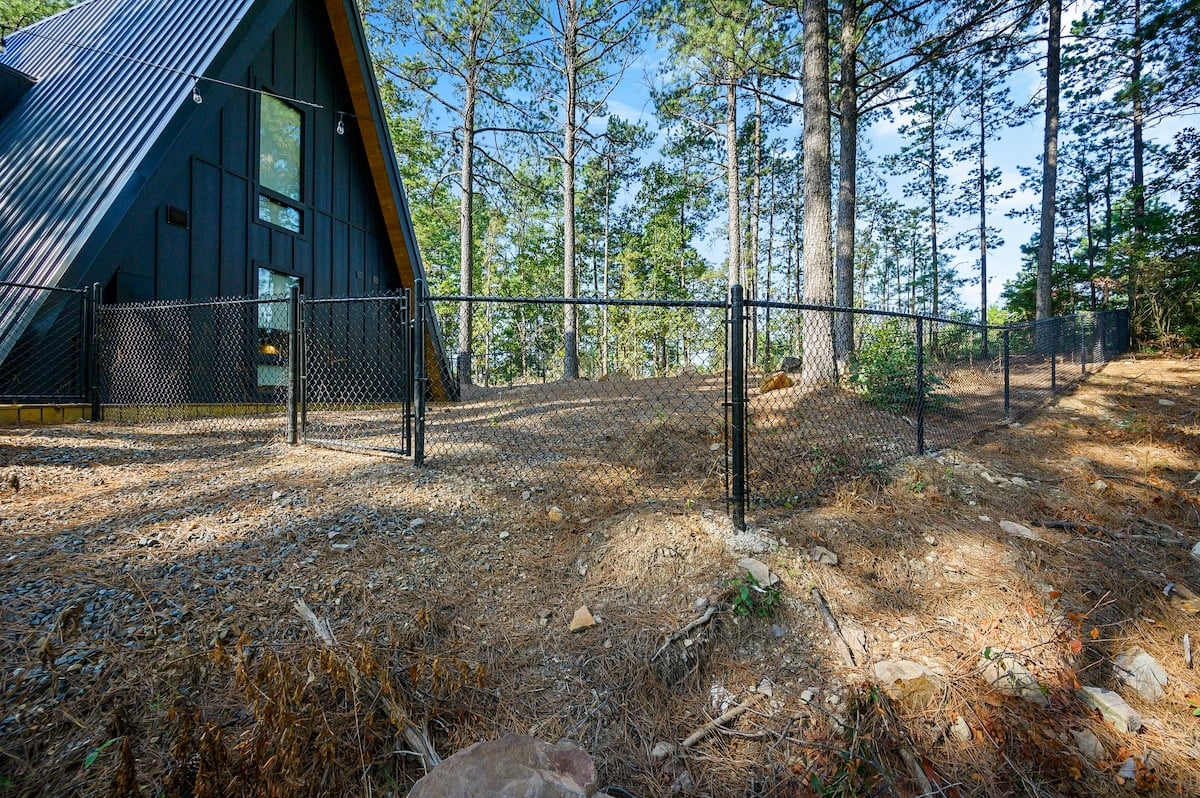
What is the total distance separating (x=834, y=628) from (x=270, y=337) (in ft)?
27.9

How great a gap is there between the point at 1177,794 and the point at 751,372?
7.59 metres

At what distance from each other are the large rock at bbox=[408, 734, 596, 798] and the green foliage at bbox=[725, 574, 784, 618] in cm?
106

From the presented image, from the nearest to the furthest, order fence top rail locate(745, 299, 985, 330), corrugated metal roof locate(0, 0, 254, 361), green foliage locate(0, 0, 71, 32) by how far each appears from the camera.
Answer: fence top rail locate(745, 299, 985, 330) → corrugated metal roof locate(0, 0, 254, 361) → green foliage locate(0, 0, 71, 32)

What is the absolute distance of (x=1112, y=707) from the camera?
6.50ft

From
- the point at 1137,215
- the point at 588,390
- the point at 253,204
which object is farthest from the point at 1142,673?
the point at 1137,215

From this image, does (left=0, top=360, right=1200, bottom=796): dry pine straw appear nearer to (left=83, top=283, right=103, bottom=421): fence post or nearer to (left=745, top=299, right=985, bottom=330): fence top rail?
(left=745, top=299, right=985, bottom=330): fence top rail

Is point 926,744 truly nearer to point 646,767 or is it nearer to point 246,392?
point 646,767

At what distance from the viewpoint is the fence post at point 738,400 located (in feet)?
8.80

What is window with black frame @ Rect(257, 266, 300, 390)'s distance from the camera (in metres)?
7.76

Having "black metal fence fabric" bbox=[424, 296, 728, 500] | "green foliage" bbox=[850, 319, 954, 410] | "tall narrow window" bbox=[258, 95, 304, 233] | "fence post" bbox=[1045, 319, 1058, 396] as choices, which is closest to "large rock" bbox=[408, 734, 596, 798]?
"black metal fence fabric" bbox=[424, 296, 728, 500]

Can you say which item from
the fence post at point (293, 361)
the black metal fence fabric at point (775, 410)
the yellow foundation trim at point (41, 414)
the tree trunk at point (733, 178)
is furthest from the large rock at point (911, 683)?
the tree trunk at point (733, 178)

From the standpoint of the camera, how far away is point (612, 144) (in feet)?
44.0

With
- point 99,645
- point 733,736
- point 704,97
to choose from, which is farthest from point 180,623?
point 704,97

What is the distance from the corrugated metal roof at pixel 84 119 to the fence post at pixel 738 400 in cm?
691
